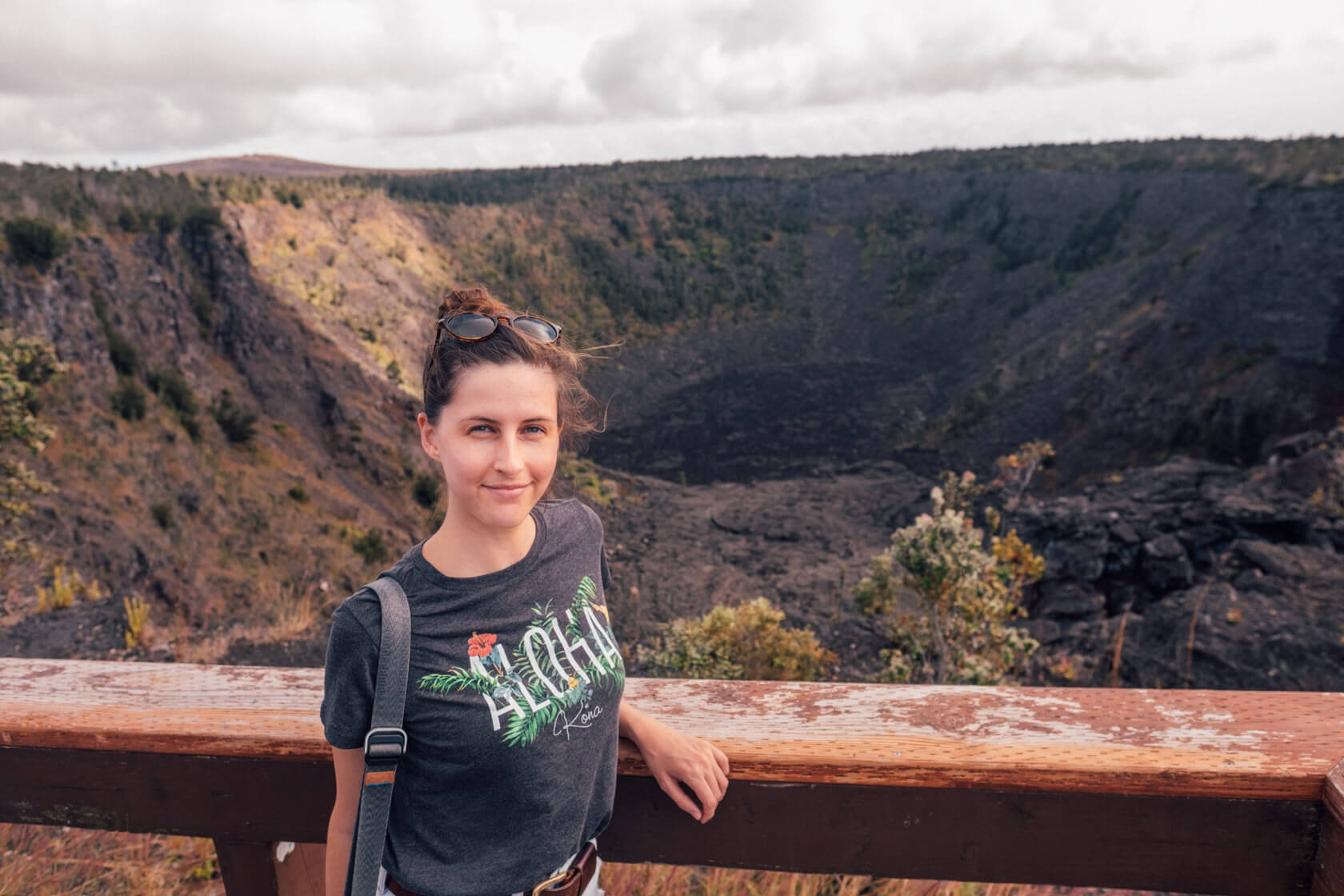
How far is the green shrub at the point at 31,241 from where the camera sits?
16359mm

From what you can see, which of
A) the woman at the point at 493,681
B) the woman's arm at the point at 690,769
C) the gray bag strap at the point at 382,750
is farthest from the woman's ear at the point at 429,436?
the woman's arm at the point at 690,769

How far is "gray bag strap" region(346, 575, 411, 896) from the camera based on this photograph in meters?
1.16

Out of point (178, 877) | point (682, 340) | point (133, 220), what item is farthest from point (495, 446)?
point (682, 340)

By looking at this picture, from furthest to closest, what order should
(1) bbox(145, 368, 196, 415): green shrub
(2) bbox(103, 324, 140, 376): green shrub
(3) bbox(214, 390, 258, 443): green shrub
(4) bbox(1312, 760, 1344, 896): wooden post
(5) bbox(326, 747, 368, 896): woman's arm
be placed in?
(3) bbox(214, 390, 258, 443): green shrub
(1) bbox(145, 368, 196, 415): green shrub
(2) bbox(103, 324, 140, 376): green shrub
(5) bbox(326, 747, 368, 896): woman's arm
(4) bbox(1312, 760, 1344, 896): wooden post

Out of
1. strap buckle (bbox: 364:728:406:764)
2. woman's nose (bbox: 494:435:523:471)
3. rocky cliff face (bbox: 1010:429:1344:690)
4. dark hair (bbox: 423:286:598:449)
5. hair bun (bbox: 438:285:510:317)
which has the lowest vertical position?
rocky cliff face (bbox: 1010:429:1344:690)

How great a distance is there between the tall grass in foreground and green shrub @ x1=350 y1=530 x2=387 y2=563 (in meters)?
14.6

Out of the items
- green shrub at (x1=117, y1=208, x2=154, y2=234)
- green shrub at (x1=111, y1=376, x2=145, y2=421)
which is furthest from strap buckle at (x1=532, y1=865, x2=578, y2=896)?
green shrub at (x1=117, y1=208, x2=154, y2=234)

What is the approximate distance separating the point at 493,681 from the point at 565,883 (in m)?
0.36

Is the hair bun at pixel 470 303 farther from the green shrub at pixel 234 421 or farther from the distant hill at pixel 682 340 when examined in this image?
the green shrub at pixel 234 421

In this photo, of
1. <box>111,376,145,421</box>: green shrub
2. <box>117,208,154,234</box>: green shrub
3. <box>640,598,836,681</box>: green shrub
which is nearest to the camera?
<box>640,598,836,681</box>: green shrub

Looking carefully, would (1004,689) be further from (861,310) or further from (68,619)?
(861,310)

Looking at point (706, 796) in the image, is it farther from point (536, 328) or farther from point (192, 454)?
point (192, 454)

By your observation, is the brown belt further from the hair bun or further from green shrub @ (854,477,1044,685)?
green shrub @ (854,477,1044,685)

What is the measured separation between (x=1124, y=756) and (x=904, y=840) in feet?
1.17
